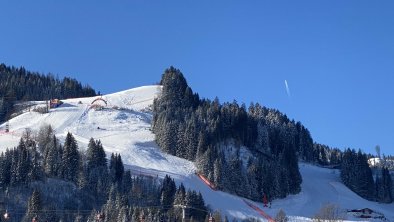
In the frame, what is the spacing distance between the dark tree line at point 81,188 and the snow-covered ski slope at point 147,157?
8176 millimetres

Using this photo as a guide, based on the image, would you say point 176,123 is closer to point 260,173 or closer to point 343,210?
point 260,173

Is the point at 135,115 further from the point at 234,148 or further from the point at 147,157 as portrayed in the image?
the point at 147,157

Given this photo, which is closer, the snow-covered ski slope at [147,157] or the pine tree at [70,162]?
the pine tree at [70,162]

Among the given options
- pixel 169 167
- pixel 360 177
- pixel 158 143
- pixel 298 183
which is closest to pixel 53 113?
pixel 158 143

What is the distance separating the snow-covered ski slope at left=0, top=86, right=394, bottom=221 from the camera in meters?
138

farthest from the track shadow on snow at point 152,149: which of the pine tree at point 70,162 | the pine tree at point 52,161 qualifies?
the pine tree at point 52,161

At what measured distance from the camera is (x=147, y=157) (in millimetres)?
151250

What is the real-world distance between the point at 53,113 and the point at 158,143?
3995 cm

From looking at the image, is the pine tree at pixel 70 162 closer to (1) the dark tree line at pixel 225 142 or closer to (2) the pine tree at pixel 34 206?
(2) the pine tree at pixel 34 206

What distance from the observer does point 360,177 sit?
17725 centimetres

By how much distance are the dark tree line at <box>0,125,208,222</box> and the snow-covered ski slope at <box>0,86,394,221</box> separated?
8.18 metres

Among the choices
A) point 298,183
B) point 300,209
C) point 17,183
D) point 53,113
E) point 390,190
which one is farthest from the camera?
point 53,113

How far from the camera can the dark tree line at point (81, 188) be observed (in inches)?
4318

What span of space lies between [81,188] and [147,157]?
31.0 meters
